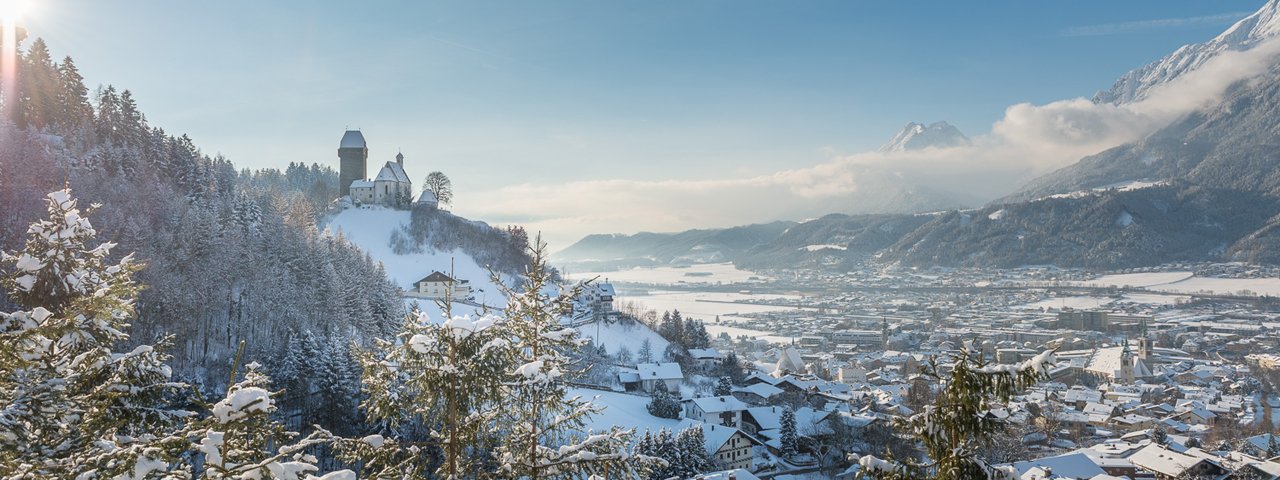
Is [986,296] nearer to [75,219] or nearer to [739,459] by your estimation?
[739,459]

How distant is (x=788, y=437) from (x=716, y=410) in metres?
5.04

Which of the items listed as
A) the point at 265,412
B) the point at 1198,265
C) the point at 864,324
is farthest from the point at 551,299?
the point at 1198,265

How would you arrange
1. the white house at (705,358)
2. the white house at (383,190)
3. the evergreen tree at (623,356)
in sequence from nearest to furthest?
1. the evergreen tree at (623,356)
2. the white house at (705,358)
3. the white house at (383,190)

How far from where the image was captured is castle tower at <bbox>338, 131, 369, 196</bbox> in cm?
9194

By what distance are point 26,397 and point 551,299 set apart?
4538 mm

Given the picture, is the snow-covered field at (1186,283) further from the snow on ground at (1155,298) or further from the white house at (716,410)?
the white house at (716,410)

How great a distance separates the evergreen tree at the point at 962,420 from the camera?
A: 5.66m

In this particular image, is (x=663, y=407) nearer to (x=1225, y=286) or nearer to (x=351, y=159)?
(x=351, y=159)

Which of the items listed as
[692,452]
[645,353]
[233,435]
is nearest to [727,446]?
[692,452]

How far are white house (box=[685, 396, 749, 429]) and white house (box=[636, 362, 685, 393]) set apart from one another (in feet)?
12.9

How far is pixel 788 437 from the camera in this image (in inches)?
1656

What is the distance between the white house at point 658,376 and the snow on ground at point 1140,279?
171m

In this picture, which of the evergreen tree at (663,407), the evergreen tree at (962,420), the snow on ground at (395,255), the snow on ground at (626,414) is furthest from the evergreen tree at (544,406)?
the snow on ground at (395,255)

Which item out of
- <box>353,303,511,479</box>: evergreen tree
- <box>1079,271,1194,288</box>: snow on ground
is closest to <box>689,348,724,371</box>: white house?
<box>353,303,511,479</box>: evergreen tree
